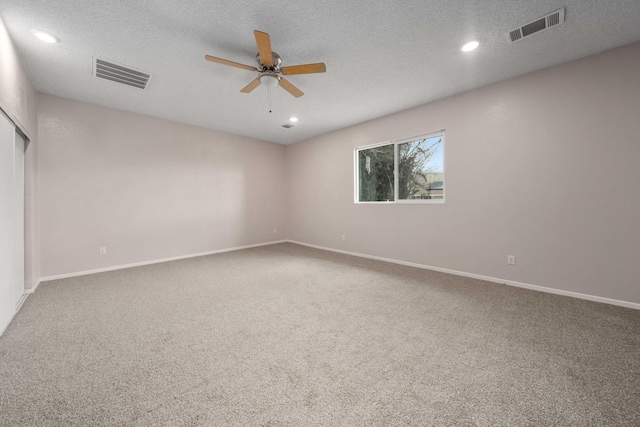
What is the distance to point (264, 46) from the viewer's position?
2127 millimetres

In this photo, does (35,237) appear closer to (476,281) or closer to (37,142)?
(37,142)

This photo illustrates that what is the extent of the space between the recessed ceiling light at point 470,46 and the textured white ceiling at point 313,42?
68 millimetres

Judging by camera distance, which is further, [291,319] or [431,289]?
[431,289]

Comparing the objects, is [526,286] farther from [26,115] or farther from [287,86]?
[26,115]

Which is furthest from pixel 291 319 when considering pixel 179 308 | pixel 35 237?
pixel 35 237

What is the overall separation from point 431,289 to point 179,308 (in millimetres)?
2900

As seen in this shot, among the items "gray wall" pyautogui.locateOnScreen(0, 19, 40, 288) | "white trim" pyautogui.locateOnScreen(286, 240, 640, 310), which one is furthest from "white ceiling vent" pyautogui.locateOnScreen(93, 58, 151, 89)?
"white trim" pyautogui.locateOnScreen(286, 240, 640, 310)

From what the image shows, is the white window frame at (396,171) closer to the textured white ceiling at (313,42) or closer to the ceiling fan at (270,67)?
the textured white ceiling at (313,42)

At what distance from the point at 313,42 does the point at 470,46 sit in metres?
1.61

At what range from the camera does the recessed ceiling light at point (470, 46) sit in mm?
2447

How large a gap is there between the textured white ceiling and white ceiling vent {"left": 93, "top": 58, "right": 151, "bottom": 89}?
0.09 meters

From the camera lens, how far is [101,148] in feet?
12.9

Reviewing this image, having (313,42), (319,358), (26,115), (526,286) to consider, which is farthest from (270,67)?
(526,286)

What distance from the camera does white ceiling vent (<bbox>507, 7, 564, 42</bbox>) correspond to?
209 cm
